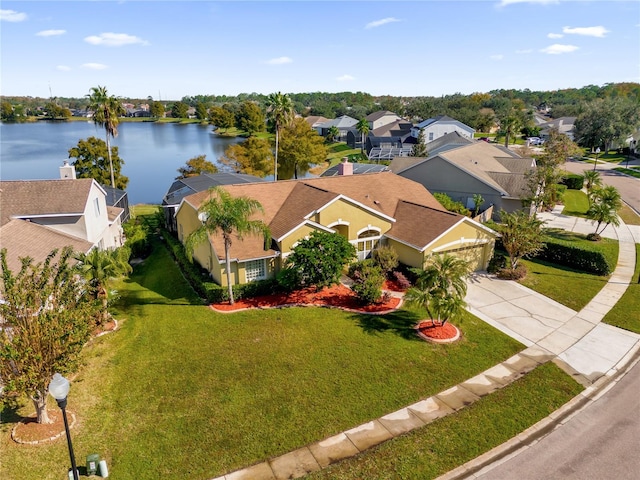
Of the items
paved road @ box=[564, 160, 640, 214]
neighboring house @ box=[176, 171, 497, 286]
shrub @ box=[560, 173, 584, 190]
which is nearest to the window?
neighboring house @ box=[176, 171, 497, 286]

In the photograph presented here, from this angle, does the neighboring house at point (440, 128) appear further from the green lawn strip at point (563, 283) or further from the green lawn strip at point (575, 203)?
the green lawn strip at point (563, 283)

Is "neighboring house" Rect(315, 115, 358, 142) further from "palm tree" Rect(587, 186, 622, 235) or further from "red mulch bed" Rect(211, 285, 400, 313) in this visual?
"red mulch bed" Rect(211, 285, 400, 313)

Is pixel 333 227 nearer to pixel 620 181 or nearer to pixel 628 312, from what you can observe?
pixel 628 312

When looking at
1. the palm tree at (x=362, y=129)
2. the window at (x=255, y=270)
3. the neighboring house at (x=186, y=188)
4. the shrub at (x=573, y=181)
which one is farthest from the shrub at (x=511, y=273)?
the palm tree at (x=362, y=129)

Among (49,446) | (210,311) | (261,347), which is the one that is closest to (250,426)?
(261,347)

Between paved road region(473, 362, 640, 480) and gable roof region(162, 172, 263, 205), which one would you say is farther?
gable roof region(162, 172, 263, 205)

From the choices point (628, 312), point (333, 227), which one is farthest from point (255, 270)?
point (628, 312)

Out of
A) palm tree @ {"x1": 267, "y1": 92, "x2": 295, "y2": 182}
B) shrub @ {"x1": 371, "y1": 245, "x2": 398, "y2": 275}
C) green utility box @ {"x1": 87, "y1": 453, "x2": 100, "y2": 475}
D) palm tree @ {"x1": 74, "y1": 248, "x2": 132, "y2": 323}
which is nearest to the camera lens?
green utility box @ {"x1": 87, "y1": 453, "x2": 100, "y2": 475}
